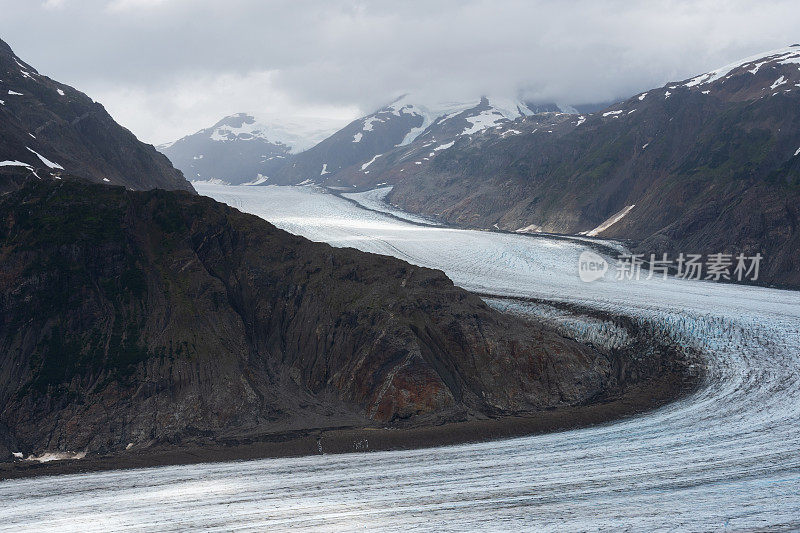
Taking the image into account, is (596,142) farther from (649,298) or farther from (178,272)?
(178,272)

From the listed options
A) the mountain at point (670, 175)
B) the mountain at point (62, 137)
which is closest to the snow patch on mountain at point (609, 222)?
the mountain at point (670, 175)

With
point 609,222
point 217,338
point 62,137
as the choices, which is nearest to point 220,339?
point 217,338

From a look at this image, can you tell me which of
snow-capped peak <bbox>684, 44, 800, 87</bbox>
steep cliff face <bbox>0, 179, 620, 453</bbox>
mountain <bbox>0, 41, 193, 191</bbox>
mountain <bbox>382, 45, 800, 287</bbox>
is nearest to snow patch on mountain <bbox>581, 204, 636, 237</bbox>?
mountain <bbox>382, 45, 800, 287</bbox>

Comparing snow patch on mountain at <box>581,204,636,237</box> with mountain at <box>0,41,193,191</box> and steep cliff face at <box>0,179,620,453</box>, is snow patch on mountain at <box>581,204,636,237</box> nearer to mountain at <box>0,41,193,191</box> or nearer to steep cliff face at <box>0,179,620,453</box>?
steep cliff face at <box>0,179,620,453</box>

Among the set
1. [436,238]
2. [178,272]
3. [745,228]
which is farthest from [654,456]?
[436,238]

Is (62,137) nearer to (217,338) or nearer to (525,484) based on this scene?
(217,338)
